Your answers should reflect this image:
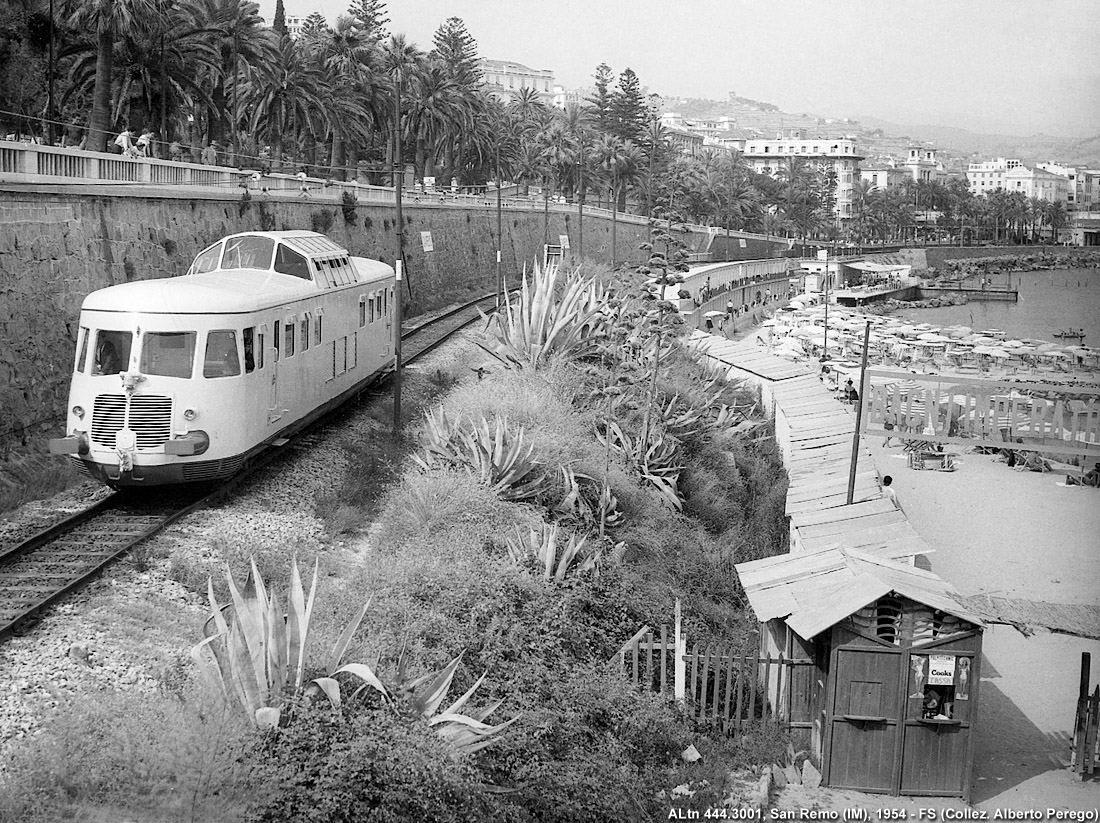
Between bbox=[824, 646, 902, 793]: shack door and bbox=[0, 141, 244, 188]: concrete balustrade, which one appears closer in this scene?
bbox=[824, 646, 902, 793]: shack door

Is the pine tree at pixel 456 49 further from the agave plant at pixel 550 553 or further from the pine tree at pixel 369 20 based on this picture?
the agave plant at pixel 550 553

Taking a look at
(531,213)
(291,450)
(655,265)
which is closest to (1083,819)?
(655,265)

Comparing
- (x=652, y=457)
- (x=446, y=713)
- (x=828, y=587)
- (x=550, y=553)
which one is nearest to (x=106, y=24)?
(x=652, y=457)

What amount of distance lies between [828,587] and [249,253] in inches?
387

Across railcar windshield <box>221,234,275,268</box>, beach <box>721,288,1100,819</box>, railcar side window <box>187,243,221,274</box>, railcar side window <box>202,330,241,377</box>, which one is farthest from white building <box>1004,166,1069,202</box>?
railcar side window <box>202,330,241,377</box>

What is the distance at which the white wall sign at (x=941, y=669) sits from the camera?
31.8 ft

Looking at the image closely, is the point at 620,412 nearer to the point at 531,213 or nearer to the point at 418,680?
the point at 418,680

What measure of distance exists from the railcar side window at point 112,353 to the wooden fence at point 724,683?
6.12 meters

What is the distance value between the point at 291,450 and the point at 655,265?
565cm

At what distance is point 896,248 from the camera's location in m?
150

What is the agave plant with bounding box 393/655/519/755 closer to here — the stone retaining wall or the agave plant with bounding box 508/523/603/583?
the agave plant with bounding box 508/523/603/583

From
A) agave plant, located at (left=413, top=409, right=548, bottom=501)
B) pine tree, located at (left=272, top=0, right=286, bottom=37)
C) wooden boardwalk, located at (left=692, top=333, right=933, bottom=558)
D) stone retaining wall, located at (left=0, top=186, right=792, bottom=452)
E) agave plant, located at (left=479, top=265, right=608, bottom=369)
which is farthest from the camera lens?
pine tree, located at (left=272, top=0, right=286, bottom=37)

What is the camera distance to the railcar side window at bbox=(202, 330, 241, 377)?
12.8 metres

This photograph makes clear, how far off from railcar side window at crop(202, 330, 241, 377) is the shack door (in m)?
7.14
